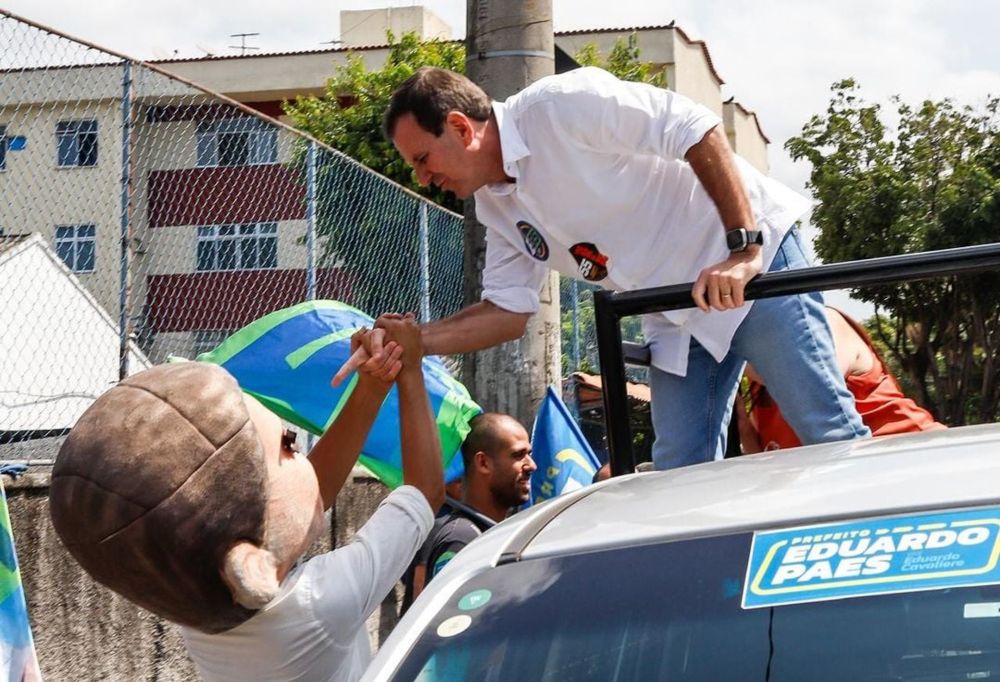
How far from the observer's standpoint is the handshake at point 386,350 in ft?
10.4

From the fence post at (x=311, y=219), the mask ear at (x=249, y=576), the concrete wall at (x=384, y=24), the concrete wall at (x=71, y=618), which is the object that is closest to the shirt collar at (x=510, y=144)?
the mask ear at (x=249, y=576)

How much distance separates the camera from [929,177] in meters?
23.8

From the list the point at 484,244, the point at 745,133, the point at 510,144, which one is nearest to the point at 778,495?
the point at 510,144

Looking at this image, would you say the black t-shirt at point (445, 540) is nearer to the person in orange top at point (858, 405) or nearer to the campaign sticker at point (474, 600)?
the person in orange top at point (858, 405)

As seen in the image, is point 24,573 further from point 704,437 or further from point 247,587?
point 247,587

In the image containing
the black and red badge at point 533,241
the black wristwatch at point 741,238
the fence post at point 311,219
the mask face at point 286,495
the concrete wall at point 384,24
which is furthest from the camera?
the concrete wall at point 384,24

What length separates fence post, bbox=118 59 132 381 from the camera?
613 cm

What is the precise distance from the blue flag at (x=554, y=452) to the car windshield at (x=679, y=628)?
4424mm

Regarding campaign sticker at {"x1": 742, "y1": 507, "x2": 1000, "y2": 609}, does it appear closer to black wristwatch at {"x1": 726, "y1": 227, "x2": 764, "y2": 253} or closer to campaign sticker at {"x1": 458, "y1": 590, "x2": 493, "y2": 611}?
campaign sticker at {"x1": 458, "y1": 590, "x2": 493, "y2": 611}

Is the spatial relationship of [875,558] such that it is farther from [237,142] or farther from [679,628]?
[237,142]

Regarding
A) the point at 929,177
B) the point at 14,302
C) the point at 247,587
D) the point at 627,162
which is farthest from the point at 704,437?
the point at 929,177

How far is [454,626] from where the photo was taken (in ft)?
6.40

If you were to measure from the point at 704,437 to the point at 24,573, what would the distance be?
8.93 feet

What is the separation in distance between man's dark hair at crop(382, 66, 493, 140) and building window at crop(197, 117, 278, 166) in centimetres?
359
